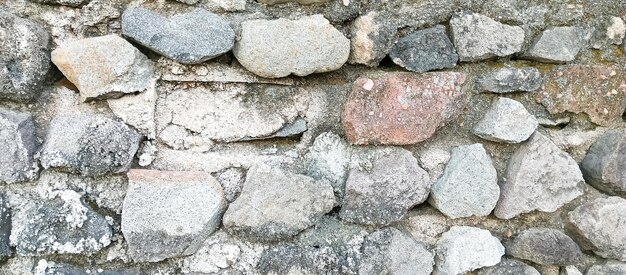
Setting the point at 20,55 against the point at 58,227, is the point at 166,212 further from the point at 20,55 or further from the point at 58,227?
the point at 20,55

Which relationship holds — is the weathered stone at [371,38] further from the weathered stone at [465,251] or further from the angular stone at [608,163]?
the angular stone at [608,163]

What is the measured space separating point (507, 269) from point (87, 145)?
806 mm

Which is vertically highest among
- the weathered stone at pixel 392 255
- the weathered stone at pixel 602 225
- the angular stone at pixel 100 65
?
the angular stone at pixel 100 65

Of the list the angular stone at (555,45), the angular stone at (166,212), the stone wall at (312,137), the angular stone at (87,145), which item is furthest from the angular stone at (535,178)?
the angular stone at (87,145)

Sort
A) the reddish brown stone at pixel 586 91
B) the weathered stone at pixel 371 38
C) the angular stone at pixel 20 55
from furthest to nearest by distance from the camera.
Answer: the reddish brown stone at pixel 586 91 < the weathered stone at pixel 371 38 < the angular stone at pixel 20 55

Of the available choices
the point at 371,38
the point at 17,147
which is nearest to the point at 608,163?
the point at 371,38

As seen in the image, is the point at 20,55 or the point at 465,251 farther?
the point at 465,251

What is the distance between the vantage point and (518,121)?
1032 mm

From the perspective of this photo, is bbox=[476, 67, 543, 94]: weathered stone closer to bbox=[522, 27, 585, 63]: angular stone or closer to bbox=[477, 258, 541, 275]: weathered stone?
bbox=[522, 27, 585, 63]: angular stone

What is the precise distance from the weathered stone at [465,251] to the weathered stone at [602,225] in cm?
19

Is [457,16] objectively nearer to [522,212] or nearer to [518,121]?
[518,121]

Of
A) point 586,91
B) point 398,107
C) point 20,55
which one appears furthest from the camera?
point 586,91

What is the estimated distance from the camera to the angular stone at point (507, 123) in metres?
1.03

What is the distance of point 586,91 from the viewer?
1.08m
